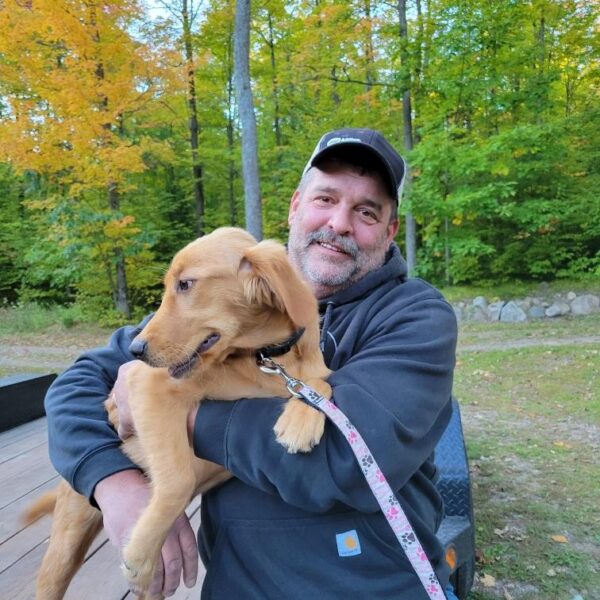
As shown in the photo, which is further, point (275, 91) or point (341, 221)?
point (275, 91)

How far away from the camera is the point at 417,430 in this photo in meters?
1.46

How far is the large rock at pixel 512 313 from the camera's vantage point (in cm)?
1286

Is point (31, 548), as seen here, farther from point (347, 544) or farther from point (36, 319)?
point (36, 319)

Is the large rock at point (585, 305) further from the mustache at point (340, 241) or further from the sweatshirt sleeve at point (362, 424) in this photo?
the sweatshirt sleeve at point (362, 424)

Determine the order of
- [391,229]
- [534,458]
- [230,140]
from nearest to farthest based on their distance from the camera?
[391,229], [534,458], [230,140]

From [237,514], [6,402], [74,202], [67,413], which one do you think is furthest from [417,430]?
[74,202]

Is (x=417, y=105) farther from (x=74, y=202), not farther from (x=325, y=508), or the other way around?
(x=325, y=508)

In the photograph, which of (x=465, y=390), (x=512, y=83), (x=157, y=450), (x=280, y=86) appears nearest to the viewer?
(x=157, y=450)

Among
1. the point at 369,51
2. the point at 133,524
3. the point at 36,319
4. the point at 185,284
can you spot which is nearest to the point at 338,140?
the point at 185,284

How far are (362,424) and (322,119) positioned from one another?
16.1 m

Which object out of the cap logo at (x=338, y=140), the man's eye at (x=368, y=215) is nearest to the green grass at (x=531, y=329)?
the man's eye at (x=368, y=215)

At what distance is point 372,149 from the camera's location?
1.98 m

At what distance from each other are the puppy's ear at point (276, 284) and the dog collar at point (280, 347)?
0.28ft

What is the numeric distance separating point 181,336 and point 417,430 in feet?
2.56
